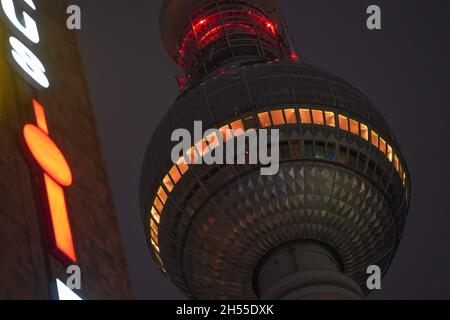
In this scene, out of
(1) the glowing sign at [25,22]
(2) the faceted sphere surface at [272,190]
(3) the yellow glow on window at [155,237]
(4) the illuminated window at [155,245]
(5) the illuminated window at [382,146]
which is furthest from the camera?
(4) the illuminated window at [155,245]

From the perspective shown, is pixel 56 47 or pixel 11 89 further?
pixel 56 47

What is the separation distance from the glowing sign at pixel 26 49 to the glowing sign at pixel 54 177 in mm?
798

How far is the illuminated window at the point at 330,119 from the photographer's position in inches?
1212

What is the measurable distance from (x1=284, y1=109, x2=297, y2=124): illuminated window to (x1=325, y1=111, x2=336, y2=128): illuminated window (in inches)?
50.2

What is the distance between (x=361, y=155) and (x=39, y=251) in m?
19.9

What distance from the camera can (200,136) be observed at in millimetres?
30500

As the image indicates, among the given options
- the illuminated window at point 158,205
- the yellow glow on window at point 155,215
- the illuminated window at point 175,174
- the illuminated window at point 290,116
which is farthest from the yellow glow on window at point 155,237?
the illuminated window at point 290,116

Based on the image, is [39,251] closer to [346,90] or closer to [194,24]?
[346,90]

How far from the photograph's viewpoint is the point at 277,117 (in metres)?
30.2

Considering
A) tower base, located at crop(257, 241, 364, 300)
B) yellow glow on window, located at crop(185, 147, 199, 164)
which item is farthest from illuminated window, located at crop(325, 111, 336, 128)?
yellow glow on window, located at crop(185, 147, 199, 164)

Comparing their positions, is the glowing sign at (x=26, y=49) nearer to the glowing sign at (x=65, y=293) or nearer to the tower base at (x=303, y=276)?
the glowing sign at (x=65, y=293)

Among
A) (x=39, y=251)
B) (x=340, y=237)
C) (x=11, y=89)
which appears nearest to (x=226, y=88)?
(x=340, y=237)

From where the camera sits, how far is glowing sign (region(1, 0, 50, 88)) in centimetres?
1554

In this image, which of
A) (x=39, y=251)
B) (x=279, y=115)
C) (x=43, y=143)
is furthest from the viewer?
(x=279, y=115)
